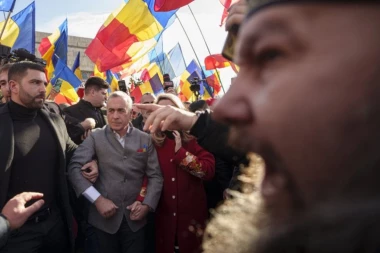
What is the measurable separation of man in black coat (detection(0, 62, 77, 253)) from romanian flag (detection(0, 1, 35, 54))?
3487mm

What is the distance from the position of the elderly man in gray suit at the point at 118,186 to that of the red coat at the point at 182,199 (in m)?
0.11

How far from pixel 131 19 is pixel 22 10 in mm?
2290

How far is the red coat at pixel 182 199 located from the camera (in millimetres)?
3404

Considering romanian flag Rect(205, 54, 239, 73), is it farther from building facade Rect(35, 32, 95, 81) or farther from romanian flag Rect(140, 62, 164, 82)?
building facade Rect(35, 32, 95, 81)

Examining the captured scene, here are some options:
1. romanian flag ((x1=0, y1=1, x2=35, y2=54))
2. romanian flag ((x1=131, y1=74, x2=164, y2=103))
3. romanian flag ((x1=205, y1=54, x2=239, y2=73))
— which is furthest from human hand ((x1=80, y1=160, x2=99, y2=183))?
romanian flag ((x1=205, y1=54, x2=239, y2=73))

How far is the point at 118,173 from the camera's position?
140 inches

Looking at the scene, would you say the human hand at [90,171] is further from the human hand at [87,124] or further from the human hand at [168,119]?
the human hand at [168,119]

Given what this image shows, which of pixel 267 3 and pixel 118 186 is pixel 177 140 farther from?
pixel 267 3

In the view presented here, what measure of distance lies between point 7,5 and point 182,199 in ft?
16.4

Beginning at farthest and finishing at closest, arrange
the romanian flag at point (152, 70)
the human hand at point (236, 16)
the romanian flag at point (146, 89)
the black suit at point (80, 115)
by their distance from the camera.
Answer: the romanian flag at point (152, 70), the romanian flag at point (146, 89), the black suit at point (80, 115), the human hand at point (236, 16)

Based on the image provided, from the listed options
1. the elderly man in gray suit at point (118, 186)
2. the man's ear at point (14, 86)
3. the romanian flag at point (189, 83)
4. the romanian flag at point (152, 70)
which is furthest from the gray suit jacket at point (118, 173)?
→ the romanian flag at point (152, 70)

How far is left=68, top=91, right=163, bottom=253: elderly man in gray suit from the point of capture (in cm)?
348

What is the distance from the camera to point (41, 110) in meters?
3.61

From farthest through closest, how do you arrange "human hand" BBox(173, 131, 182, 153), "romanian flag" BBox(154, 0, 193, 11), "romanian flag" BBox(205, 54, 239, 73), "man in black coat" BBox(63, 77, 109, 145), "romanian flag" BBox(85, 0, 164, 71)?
"romanian flag" BBox(205, 54, 239, 73)
"romanian flag" BBox(85, 0, 164, 71)
"romanian flag" BBox(154, 0, 193, 11)
"man in black coat" BBox(63, 77, 109, 145)
"human hand" BBox(173, 131, 182, 153)
